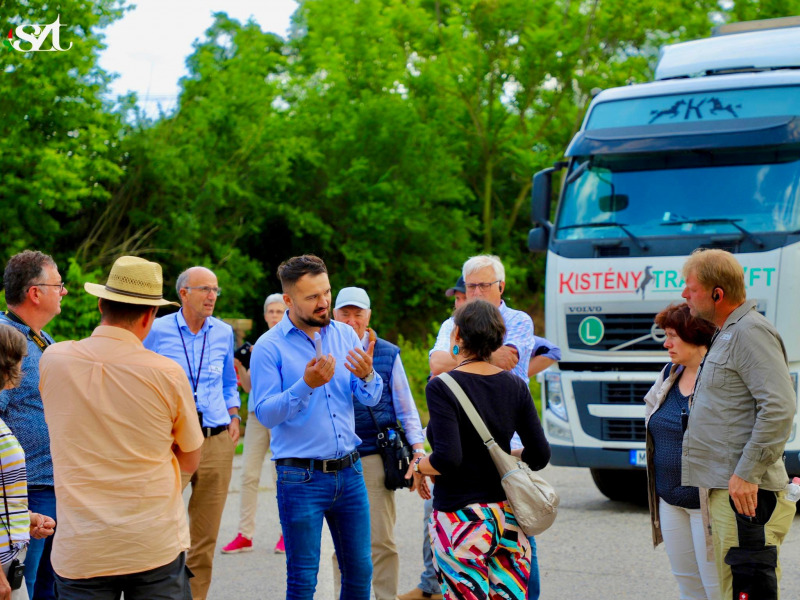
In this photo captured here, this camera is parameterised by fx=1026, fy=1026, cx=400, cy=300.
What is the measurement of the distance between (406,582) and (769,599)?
→ 3093 mm

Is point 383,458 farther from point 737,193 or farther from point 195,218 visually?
point 195,218

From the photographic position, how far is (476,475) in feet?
13.7

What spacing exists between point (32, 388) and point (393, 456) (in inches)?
80.8

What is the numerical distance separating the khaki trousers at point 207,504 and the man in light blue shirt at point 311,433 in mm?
1423

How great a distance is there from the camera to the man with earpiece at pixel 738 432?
4.14 m

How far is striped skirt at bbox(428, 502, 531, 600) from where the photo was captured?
4.14m

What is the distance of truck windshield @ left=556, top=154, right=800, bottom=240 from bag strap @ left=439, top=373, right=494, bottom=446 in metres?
5.02

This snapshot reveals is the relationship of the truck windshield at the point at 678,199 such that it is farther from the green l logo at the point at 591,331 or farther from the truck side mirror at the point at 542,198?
the green l logo at the point at 591,331

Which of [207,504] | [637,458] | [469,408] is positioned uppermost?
[469,408]

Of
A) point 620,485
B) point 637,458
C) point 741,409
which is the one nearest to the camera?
point 741,409

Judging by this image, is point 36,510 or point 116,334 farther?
point 36,510

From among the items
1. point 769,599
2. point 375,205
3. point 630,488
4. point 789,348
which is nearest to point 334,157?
point 375,205

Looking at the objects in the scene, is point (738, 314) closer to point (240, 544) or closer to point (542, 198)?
point (240, 544)

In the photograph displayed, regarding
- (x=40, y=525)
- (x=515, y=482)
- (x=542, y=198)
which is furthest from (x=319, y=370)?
(x=542, y=198)
